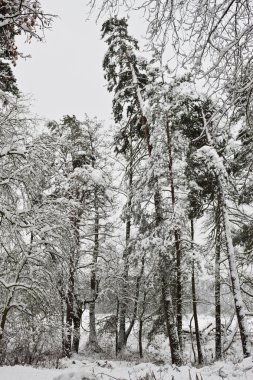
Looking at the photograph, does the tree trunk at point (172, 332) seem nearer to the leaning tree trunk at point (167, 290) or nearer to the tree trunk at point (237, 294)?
the leaning tree trunk at point (167, 290)

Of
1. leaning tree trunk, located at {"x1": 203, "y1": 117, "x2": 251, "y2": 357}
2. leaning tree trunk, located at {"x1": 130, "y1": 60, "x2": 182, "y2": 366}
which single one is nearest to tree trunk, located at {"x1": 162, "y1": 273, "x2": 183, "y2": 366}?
leaning tree trunk, located at {"x1": 130, "y1": 60, "x2": 182, "y2": 366}

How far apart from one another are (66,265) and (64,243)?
79cm

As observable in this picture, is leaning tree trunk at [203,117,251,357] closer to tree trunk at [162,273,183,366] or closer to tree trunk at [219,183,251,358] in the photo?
tree trunk at [219,183,251,358]

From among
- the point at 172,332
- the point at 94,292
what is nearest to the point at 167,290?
the point at 172,332

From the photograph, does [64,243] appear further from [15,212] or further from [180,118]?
[180,118]

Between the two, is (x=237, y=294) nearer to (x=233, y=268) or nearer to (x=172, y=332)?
(x=233, y=268)

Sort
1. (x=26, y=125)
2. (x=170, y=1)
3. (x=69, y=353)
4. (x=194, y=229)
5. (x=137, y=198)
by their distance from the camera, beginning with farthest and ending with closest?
(x=194, y=229) < (x=69, y=353) < (x=137, y=198) < (x=26, y=125) < (x=170, y=1)

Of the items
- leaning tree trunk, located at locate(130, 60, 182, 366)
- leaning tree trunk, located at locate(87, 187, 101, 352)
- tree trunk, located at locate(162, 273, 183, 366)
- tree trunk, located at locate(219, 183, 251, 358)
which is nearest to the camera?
tree trunk, located at locate(219, 183, 251, 358)

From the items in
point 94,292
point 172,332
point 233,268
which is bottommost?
point 172,332

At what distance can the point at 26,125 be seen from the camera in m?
8.35

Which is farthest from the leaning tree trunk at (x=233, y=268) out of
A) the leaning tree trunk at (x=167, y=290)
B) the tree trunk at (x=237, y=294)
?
the leaning tree trunk at (x=167, y=290)

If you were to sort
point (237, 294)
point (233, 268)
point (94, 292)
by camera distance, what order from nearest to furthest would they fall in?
point (237, 294)
point (233, 268)
point (94, 292)

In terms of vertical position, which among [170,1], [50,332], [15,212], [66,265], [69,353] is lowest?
[69,353]

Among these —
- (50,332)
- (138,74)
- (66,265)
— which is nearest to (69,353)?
(50,332)
